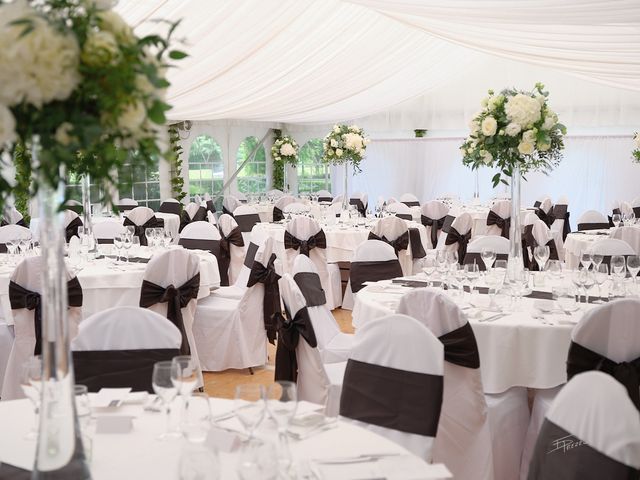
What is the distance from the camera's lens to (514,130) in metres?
4.87

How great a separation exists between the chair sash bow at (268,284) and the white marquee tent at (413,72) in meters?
1.66

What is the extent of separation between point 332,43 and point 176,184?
6624 mm

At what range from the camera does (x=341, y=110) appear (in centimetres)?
1430

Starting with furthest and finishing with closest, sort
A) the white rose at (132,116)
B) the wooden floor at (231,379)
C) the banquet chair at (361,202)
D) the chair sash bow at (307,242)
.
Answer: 1. the banquet chair at (361,202)
2. the chair sash bow at (307,242)
3. the wooden floor at (231,379)
4. the white rose at (132,116)

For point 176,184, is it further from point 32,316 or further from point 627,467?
point 627,467

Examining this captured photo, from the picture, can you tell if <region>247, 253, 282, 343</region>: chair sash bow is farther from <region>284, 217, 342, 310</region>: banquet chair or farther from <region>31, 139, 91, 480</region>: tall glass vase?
<region>31, 139, 91, 480</region>: tall glass vase

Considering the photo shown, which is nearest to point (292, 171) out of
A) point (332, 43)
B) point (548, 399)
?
point (332, 43)

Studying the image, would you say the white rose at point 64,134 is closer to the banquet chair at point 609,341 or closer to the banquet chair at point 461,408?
the banquet chair at point 461,408

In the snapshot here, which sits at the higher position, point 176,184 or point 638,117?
point 638,117

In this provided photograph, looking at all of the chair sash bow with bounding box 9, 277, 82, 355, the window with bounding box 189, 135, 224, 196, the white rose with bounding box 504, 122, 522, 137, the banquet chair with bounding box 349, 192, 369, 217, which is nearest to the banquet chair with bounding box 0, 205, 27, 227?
the chair sash bow with bounding box 9, 277, 82, 355

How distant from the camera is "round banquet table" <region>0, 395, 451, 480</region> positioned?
7.30 ft

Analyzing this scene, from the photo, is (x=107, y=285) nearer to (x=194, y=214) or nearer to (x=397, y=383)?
(x=397, y=383)

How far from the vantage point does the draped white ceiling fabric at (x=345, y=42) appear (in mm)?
6094

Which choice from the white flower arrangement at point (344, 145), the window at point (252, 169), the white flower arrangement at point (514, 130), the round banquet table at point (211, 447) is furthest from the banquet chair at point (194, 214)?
the round banquet table at point (211, 447)
